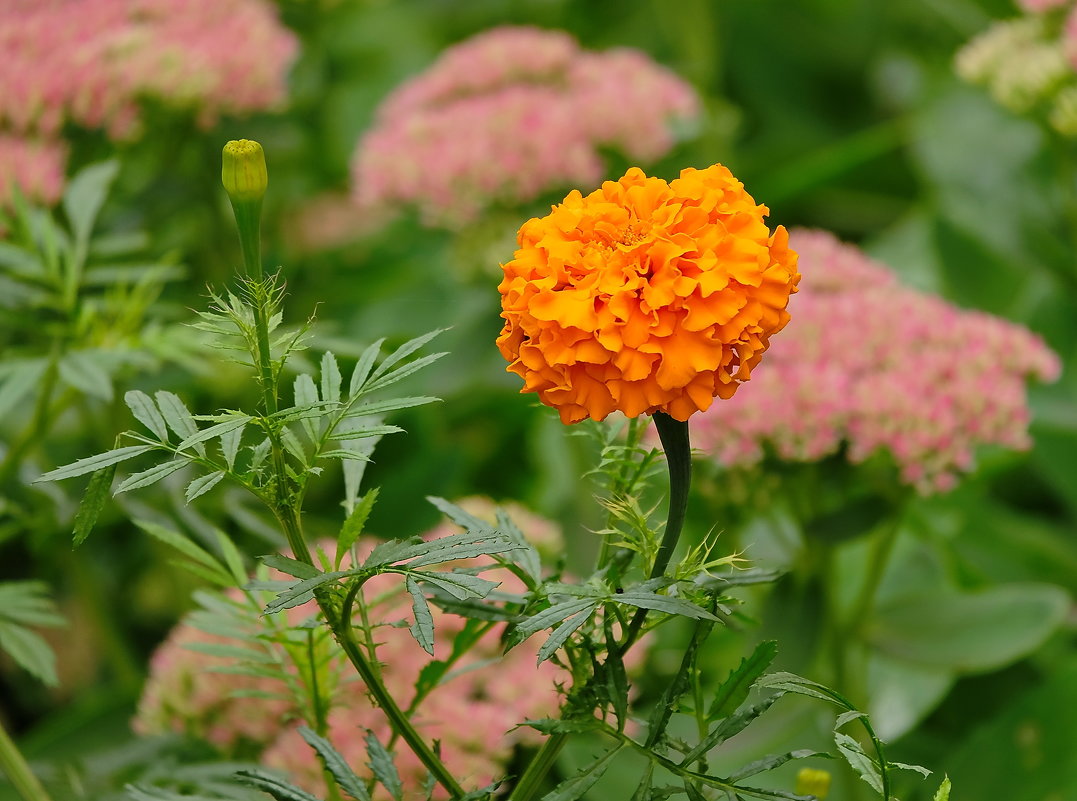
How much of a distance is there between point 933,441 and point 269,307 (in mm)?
513

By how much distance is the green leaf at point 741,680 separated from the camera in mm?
332

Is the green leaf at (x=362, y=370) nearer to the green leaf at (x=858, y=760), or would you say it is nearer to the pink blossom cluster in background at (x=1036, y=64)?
Answer: the green leaf at (x=858, y=760)

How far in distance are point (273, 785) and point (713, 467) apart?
50 centimetres

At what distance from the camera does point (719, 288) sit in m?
0.29

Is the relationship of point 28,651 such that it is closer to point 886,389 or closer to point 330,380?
point 330,380

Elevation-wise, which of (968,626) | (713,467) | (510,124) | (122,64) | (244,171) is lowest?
(968,626)

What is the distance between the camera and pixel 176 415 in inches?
13.7

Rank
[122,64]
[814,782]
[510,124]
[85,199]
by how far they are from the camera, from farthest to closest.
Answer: [510,124] → [122,64] → [85,199] → [814,782]

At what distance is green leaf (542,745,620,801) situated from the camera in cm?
32

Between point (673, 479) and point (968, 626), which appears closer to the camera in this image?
point (673, 479)

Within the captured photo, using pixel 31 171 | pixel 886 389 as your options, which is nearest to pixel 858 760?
pixel 886 389

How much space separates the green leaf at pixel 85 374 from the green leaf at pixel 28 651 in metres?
0.10

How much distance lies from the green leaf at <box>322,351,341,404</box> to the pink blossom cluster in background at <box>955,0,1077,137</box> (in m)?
0.76

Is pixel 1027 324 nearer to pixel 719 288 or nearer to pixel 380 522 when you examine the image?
pixel 380 522
